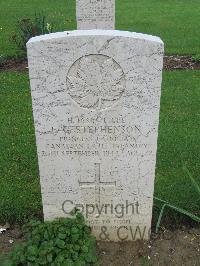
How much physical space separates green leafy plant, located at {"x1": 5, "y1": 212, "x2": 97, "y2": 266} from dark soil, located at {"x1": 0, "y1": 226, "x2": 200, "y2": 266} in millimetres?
310

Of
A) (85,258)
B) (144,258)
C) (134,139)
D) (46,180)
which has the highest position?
(134,139)

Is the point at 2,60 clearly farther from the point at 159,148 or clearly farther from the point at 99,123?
the point at 99,123

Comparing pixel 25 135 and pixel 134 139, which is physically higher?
pixel 134 139

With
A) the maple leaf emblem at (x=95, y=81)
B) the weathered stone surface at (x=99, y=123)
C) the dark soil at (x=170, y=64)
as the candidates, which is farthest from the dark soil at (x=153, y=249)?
the dark soil at (x=170, y=64)

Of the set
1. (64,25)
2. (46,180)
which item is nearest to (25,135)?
(46,180)

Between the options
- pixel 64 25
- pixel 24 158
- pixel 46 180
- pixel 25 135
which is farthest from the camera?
pixel 64 25

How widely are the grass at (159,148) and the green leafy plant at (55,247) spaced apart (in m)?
0.74

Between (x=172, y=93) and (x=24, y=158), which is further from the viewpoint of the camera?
(x=172, y=93)

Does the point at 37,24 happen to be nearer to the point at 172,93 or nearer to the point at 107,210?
the point at 172,93

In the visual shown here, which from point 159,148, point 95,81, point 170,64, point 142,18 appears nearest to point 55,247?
point 95,81

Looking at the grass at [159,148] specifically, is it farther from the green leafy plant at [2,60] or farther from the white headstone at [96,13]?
the white headstone at [96,13]

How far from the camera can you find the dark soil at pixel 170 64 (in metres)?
7.96

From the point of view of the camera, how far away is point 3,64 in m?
8.19

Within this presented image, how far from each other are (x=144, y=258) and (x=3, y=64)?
5.80 m
